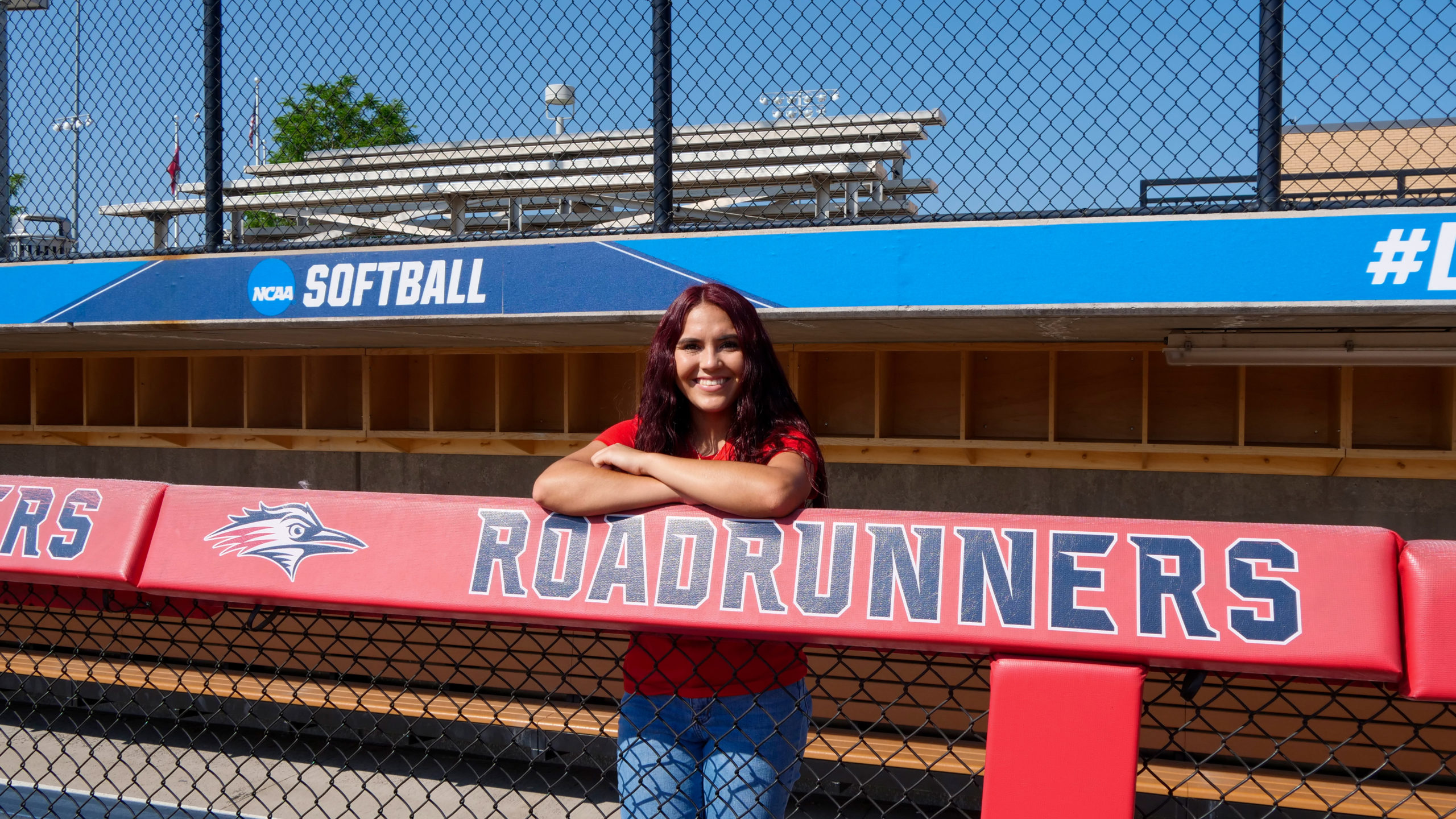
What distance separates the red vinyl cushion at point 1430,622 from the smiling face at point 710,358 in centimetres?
108

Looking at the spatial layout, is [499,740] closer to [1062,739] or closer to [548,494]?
[548,494]

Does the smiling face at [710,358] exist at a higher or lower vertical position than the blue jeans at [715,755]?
higher

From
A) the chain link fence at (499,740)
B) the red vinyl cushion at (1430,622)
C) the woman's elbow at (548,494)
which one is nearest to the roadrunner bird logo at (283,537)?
the woman's elbow at (548,494)

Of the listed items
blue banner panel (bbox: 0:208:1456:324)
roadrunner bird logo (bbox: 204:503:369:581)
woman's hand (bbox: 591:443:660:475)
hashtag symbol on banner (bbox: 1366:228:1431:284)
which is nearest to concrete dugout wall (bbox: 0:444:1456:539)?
blue banner panel (bbox: 0:208:1456:324)

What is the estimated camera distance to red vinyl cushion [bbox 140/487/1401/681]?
4.77 ft

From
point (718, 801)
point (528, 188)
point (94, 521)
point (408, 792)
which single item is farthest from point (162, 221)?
point (718, 801)

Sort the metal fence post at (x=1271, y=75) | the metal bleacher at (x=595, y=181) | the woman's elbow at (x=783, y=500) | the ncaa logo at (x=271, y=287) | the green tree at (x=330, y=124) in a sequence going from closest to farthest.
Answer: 1. the woman's elbow at (x=783, y=500)
2. the metal fence post at (x=1271, y=75)
3. the ncaa logo at (x=271, y=287)
4. the metal bleacher at (x=595, y=181)
5. the green tree at (x=330, y=124)

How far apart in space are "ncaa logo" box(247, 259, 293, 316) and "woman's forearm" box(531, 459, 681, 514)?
3.80 m

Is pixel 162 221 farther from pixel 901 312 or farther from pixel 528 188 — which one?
pixel 901 312

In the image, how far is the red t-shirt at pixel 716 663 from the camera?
1814mm

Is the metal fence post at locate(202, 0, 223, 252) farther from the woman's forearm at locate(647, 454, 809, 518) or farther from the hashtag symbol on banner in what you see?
the hashtag symbol on banner

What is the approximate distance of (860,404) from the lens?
699 centimetres

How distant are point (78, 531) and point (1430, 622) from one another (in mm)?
2271

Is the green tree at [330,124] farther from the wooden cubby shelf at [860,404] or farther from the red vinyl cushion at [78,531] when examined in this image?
the red vinyl cushion at [78,531]
